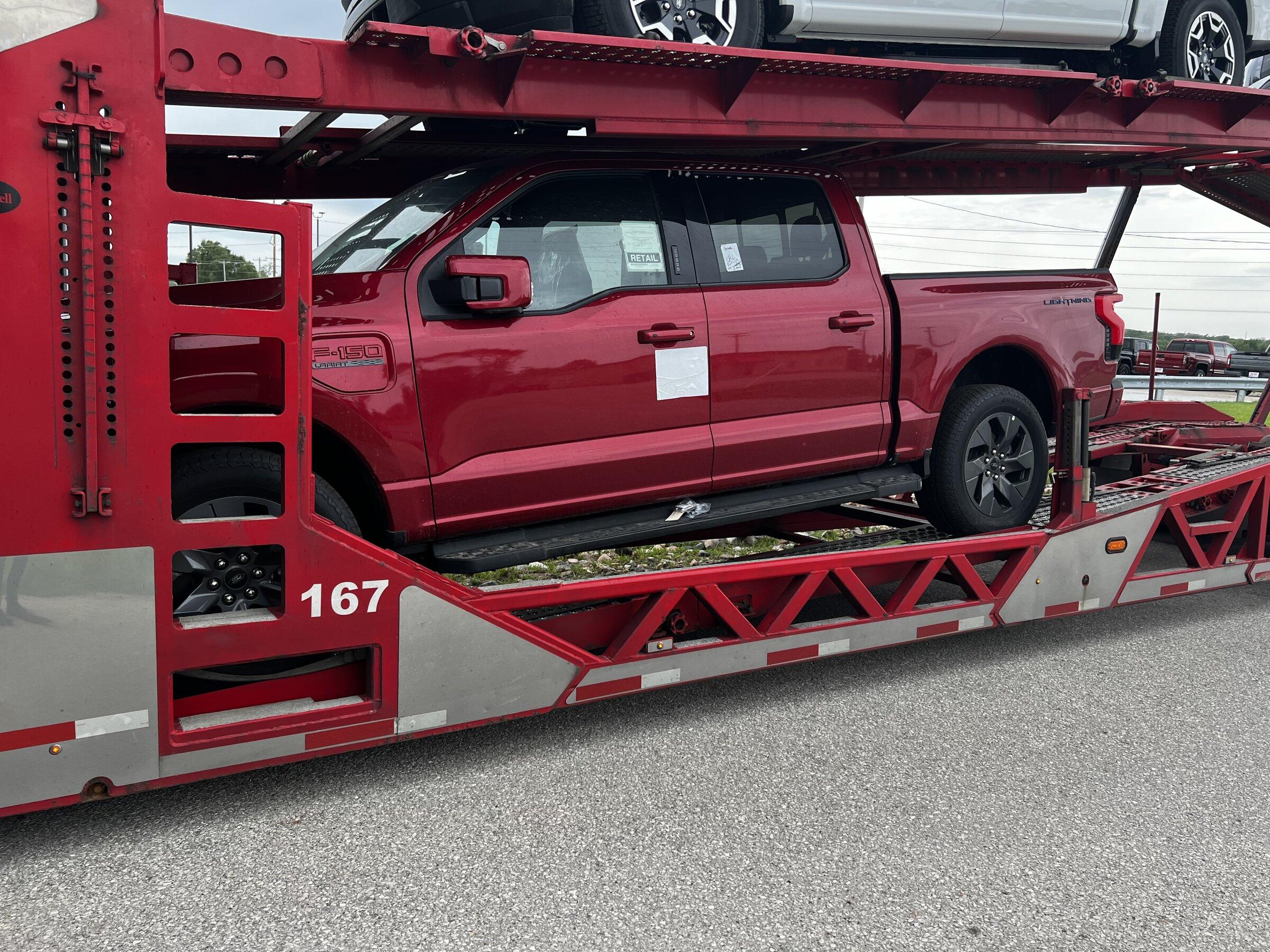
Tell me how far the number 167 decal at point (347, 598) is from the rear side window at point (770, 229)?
204 centimetres

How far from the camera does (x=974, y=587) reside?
4.75 meters

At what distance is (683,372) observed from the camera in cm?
429

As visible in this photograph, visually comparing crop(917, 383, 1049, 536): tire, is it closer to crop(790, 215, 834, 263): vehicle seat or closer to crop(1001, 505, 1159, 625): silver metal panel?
crop(1001, 505, 1159, 625): silver metal panel

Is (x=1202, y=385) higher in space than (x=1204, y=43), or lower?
lower

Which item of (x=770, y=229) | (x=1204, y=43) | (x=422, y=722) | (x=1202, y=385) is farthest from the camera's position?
(x=1202, y=385)

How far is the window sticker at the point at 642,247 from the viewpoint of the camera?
4273 mm

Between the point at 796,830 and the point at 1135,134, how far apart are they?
3885 mm

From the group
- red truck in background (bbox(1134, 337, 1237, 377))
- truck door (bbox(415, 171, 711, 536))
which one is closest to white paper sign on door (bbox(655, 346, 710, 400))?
truck door (bbox(415, 171, 711, 536))

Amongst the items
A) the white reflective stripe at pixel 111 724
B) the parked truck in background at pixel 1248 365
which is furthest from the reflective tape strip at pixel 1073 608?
the parked truck in background at pixel 1248 365

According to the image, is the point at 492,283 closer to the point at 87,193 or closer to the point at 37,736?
the point at 87,193

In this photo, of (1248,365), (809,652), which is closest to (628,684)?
(809,652)

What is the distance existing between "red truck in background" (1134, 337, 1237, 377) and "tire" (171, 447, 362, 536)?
35375 millimetres

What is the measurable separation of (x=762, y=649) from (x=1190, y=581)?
270cm

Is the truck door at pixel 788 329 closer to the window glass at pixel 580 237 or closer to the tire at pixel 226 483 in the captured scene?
the window glass at pixel 580 237
